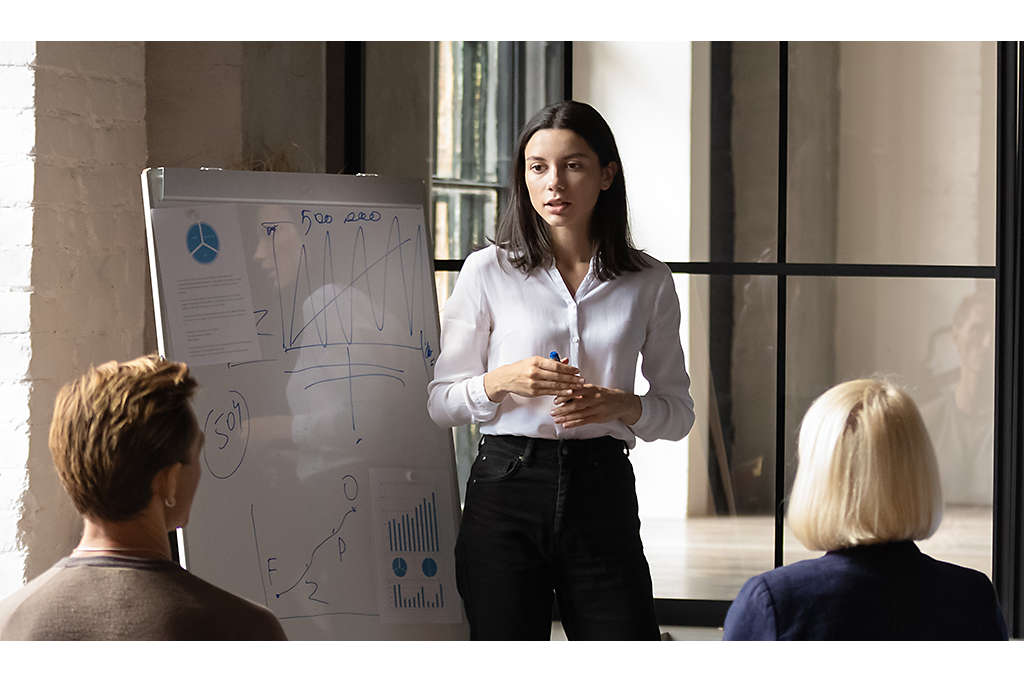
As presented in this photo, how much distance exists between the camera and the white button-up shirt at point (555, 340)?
6.56 ft

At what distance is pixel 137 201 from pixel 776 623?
2.09 meters

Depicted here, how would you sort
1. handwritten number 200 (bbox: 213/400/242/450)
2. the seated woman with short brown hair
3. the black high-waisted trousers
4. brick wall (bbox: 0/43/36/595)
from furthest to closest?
brick wall (bbox: 0/43/36/595)
handwritten number 200 (bbox: 213/400/242/450)
the black high-waisted trousers
the seated woman with short brown hair

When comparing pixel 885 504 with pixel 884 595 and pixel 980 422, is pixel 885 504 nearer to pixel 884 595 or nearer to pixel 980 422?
pixel 884 595

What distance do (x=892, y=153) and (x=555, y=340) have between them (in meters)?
1.49

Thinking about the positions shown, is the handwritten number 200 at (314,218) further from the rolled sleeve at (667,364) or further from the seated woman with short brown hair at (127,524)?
the seated woman with short brown hair at (127,524)

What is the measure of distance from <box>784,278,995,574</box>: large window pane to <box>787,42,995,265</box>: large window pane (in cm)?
10

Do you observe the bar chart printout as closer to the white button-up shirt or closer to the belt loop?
the white button-up shirt

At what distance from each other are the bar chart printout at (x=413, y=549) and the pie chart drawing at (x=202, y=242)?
597mm

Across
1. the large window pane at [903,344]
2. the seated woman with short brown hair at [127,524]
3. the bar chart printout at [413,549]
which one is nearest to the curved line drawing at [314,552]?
the bar chart printout at [413,549]

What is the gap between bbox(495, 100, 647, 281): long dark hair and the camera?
2.01m

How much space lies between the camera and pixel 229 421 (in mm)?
2162

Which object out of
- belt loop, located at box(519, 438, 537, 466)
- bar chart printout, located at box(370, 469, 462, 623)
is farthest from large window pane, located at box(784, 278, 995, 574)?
belt loop, located at box(519, 438, 537, 466)

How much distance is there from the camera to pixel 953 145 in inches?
116
